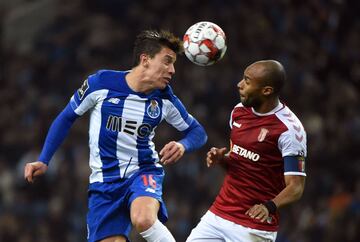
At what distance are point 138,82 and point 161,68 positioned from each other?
22 cm

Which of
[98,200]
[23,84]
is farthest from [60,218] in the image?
[98,200]

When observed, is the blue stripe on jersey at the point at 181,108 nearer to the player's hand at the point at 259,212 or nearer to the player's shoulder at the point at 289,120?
the player's shoulder at the point at 289,120

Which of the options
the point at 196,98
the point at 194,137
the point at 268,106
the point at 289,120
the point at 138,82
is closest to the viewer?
the point at 289,120

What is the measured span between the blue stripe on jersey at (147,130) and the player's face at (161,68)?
157 millimetres

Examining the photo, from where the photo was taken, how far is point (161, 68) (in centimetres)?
716

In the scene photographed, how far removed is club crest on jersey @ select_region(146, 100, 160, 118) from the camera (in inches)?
283

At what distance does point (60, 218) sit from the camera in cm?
1356

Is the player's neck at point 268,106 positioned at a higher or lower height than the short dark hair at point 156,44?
lower

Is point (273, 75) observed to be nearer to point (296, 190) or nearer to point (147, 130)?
point (296, 190)

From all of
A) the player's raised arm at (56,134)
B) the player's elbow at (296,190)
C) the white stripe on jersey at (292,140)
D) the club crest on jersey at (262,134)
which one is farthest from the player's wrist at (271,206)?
the player's raised arm at (56,134)

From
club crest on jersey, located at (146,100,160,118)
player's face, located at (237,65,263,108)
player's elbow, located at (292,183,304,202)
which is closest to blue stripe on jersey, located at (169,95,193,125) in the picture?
club crest on jersey, located at (146,100,160,118)

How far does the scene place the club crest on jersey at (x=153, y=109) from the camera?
7188mm

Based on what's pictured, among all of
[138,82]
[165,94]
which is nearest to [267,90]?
[165,94]

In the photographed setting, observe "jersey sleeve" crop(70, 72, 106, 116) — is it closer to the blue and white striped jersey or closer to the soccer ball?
the blue and white striped jersey
